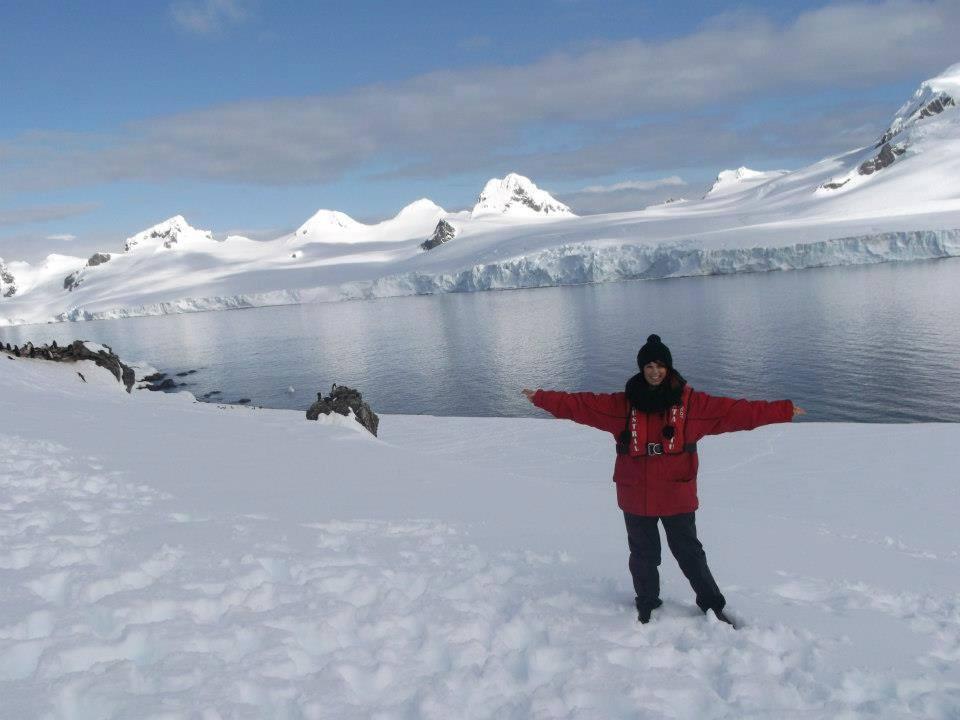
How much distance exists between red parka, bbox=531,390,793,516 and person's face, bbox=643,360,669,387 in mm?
262

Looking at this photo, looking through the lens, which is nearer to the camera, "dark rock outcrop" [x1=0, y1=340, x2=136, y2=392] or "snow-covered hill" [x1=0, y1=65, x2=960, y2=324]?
"dark rock outcrop" [x1=0, y1=340, x2=136, y2=392]

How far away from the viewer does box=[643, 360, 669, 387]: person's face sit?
488 centimetres

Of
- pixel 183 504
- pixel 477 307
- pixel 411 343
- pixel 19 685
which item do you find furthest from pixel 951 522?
pixel 477 307

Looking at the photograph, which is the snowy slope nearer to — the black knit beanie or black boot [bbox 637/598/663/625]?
black boot [bbox 637/598/663/625]

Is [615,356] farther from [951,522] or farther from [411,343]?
[951,522]

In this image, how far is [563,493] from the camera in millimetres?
10656

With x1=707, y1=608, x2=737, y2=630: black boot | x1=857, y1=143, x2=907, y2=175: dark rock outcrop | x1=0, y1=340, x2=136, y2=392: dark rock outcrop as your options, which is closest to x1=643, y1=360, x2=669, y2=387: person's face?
x1=707, y1=608, x2=737, y2=630: black boot

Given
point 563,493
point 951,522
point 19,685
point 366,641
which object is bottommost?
point 951,522

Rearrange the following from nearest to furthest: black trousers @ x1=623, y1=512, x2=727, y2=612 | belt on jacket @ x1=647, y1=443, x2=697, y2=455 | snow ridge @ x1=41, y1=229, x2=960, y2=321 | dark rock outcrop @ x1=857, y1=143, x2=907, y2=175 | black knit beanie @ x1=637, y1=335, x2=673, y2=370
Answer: black knit beanie @ x1=637, y1=335, x2=673, y2=370, belt on jacket @ x1=647, y1=443, x2=697, y2=455, black trousers @ x1=623, y1=512, x2=727, y2=612, snow ridge @ x1=41, y1=229, x2=960, y2=321, dark rock outcrop @ x1=857, y1=143, x2=907, y2=175

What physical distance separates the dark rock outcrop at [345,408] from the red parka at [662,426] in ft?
49.0

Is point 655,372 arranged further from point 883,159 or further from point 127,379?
point 883,159

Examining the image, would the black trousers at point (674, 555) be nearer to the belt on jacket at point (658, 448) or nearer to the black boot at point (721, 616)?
the black boot at point (721, 616)

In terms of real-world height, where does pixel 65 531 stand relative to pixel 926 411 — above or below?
Result: above

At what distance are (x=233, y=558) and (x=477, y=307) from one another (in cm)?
10487
